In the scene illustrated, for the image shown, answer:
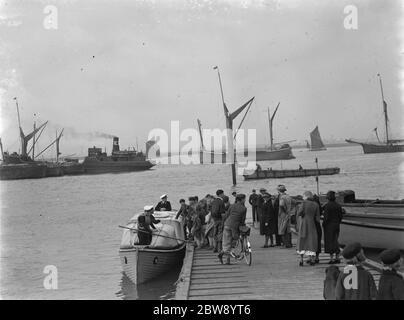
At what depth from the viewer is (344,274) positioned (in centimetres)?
629

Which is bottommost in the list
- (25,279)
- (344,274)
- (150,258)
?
(25,279)

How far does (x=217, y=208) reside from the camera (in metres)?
14.3

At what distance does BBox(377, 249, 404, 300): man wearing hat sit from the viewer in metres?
5.97

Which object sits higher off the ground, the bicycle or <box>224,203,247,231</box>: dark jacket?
<box>224,203,247,231</box>: dark jacket

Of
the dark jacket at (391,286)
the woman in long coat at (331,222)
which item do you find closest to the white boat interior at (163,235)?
the woman in long coat at (331,222)

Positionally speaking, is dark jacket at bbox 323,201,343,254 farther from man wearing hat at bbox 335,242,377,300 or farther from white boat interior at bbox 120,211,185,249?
man wearing hat at bbox 335,242,377,300

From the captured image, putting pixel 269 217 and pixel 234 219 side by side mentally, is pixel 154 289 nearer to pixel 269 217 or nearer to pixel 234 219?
pixel 269 217

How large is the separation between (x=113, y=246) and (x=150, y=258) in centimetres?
1236

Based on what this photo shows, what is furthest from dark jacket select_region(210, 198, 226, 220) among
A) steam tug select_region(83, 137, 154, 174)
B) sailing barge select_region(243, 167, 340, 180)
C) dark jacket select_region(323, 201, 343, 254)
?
steam tug select_region(83, 137, 154, 174)

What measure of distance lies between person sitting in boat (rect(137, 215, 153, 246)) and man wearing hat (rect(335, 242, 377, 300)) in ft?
30.8

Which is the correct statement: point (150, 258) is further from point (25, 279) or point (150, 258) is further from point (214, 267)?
point (25, 279)

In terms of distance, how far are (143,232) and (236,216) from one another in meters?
3.51

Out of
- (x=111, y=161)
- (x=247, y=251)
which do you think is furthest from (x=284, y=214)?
(x=111, y=161)
